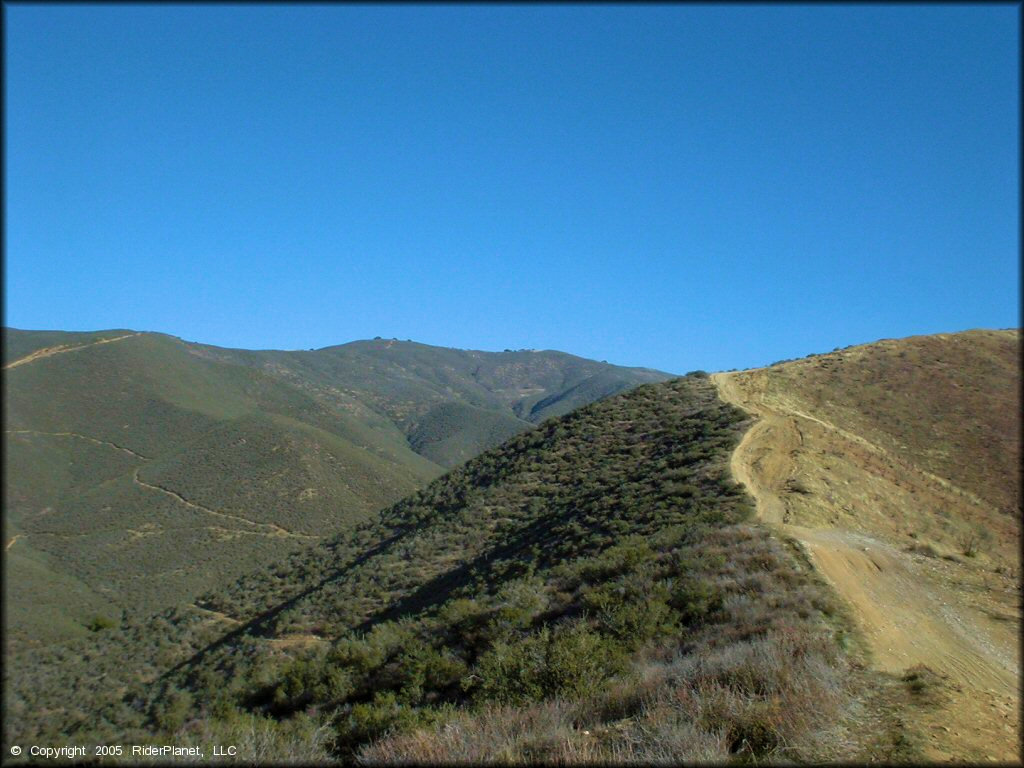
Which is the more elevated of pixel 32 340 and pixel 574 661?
pixel 32 340

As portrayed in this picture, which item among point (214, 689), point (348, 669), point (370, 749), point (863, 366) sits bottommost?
point (214, 689)

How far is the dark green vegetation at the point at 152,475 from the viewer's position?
42188 millimetres

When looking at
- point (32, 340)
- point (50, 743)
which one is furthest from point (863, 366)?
point (32, 340)

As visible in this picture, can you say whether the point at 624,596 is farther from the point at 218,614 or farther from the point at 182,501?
the point at 182,501

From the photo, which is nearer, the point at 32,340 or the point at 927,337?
the point at 927,337

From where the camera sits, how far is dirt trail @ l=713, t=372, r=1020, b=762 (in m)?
6.93

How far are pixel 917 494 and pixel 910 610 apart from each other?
1125cm

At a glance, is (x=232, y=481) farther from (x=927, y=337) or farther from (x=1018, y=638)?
(x=1018, y=638)

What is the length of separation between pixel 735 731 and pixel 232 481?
64714 mm

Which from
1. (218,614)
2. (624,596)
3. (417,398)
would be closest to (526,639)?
(624,596)

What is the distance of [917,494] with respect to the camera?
21266mm

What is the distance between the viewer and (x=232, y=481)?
63.9 m

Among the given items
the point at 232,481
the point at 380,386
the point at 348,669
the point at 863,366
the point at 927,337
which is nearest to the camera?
the point at 348,669

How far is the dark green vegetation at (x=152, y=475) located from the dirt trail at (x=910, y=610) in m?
25.1
